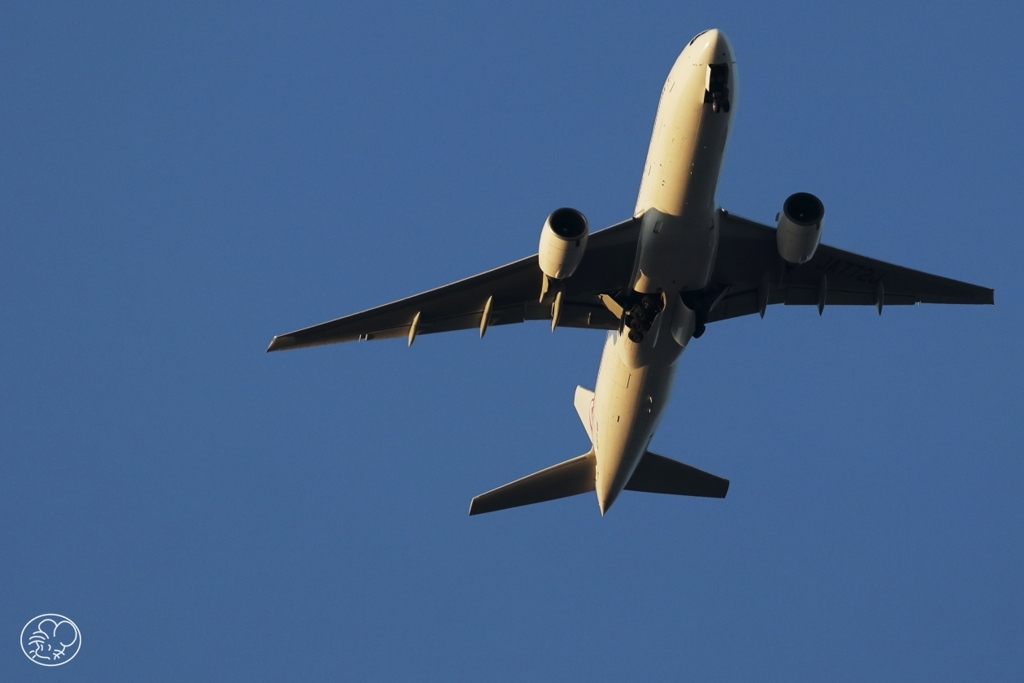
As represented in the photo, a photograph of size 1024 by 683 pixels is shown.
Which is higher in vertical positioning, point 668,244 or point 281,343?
point 668,244

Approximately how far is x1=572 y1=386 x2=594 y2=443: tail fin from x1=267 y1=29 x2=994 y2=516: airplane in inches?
6.3

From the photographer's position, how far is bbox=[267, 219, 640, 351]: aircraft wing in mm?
28859

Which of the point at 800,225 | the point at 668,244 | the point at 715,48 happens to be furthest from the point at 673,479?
the point at 715,48

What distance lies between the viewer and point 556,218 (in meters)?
27.1

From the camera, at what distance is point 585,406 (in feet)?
113

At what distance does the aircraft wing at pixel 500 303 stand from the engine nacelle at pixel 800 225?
3242 mm

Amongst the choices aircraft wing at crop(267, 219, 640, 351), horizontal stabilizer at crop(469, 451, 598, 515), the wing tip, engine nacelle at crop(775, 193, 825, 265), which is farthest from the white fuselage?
the wing tip

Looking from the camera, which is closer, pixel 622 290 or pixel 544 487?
pixel 622 290

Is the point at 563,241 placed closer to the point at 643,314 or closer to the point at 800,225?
the point at 643,314

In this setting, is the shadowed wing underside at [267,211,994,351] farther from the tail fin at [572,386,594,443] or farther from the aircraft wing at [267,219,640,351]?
the tail fin at [572,386,594,443]

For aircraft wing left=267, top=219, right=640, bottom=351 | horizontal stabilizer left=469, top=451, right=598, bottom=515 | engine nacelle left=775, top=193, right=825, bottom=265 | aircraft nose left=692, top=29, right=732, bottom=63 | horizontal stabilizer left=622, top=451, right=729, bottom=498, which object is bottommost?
horizontal stabilizer left=469, top=451, right=598, bottom=515

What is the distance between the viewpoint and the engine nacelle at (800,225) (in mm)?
27547

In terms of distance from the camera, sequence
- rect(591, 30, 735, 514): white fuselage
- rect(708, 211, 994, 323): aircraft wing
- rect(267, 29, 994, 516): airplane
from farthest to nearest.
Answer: rect(708, 211, 994, 323): aircraft wing
rect(267, 29, 994, 516): airplane
rect(591, 30, 735, 514): white fuselage

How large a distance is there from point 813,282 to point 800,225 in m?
4.22
